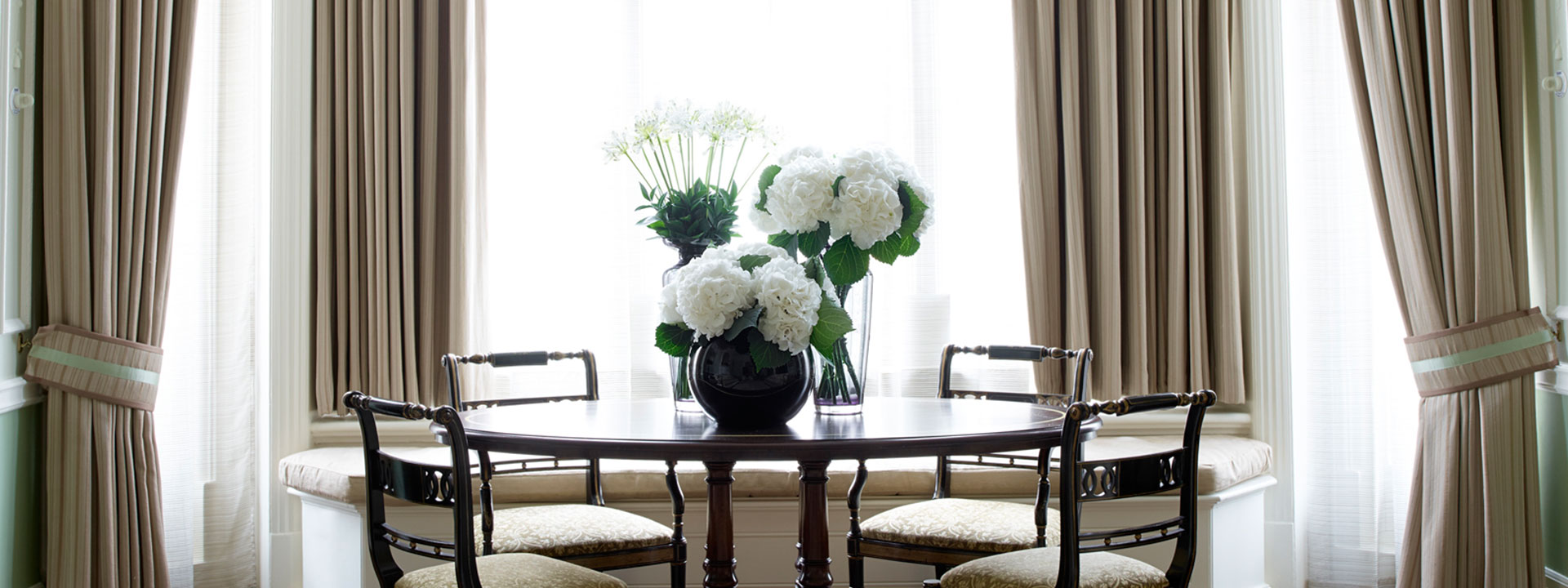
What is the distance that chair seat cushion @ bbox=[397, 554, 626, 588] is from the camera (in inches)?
76.9

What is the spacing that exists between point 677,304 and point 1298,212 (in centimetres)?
237

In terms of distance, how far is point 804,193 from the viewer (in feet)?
6.22

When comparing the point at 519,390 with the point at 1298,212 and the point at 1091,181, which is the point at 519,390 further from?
the point at 1298,212

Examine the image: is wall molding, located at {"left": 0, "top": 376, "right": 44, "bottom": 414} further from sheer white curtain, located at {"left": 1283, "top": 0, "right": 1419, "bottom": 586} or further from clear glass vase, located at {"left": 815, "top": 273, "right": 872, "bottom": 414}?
sheer white curtain, located at {"left": 1283, "top": 0, "right": 1419, "bottom": 586}

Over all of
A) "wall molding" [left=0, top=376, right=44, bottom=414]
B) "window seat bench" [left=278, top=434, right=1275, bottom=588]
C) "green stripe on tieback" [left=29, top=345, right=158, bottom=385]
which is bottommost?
"window seat bench" [left=278, top=434, right=1275, bottom=588]

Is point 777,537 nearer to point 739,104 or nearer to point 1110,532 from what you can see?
point 1110,532

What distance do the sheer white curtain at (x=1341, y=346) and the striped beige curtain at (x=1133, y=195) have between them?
8.6 inches

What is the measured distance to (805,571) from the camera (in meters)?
2.11

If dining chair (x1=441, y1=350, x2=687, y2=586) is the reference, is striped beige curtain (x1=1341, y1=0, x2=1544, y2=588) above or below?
above

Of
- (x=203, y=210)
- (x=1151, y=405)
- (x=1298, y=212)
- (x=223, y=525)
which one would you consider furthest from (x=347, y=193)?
(x=1298, y=212)

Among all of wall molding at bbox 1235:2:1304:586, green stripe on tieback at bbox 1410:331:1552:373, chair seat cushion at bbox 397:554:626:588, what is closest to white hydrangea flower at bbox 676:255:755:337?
chair seat cushion at bbox 397:554:626:588

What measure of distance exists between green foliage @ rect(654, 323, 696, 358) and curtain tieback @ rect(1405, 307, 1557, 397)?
2096mm

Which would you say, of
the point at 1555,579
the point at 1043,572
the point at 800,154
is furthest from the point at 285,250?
the point at 1555,579

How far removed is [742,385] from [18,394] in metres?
2.00
